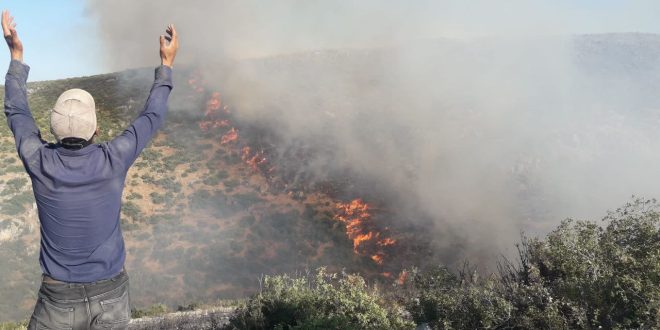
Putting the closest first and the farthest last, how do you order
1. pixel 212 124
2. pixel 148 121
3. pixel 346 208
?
pixel 148 121, pixel 346 208, pixel 212 124

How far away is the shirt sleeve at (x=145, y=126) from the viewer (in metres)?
2.53

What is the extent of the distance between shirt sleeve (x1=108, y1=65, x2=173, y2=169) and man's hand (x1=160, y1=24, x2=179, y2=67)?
98mm

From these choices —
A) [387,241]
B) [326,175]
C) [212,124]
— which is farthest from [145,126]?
[212,124]

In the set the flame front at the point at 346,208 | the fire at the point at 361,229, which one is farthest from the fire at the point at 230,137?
the fire at the point at 361,229

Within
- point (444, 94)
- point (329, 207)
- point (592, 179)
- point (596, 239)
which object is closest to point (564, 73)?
point (444, 94)

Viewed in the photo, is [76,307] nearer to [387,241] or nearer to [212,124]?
[387,241]

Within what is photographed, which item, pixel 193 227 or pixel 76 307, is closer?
pixel 76 307

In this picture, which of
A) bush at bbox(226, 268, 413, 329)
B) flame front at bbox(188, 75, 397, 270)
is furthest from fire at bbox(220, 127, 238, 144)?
bush at bbox(226, 268, 413, 329)

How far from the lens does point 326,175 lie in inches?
1115

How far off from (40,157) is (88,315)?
913mm

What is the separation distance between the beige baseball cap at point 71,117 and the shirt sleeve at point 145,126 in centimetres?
16

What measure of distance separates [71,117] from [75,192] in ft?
1.33

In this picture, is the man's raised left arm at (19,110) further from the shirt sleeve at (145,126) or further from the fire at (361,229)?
the fire at (361,229)

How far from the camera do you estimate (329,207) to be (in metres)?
25.5
